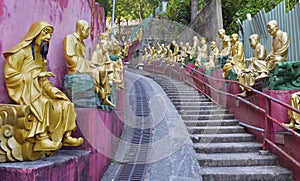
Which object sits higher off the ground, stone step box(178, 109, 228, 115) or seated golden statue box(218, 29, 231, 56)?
seated golden statue box(218, 29, 231, 56)

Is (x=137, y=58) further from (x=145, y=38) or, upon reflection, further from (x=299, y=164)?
(x=299, y=164)

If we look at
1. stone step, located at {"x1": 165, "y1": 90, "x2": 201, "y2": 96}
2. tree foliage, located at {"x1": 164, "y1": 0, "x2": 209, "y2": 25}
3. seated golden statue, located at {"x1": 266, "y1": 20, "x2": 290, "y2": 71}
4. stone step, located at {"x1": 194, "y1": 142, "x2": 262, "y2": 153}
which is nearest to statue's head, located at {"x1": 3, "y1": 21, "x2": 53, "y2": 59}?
stone step, located at {"x1": 194, "y1": 142, "x2": 262, "y2": 153}

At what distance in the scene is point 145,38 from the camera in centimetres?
2734

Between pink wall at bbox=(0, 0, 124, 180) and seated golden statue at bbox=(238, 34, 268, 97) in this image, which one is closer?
pink wall at bbox=(0, 0, 124, 180)

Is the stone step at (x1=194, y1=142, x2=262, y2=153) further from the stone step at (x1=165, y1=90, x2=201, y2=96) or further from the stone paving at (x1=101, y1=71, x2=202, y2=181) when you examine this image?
the stone step at (x1=165, y1=90, x2=201, y2=96)

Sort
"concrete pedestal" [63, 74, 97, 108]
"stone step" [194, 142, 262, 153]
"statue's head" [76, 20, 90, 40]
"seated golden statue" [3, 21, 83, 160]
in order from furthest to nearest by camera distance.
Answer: "stone step" [194, 142, 262, 153] < "statue's head" [76, 20, 90, 40] < "concrete pedestal" [63, 74, 97, 108] < "seated golden statue" [3, 21, 83, 160]

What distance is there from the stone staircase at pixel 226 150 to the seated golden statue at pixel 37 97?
223 centimetres

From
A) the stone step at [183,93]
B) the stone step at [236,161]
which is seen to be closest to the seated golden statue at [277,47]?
the stone step at [236,161]

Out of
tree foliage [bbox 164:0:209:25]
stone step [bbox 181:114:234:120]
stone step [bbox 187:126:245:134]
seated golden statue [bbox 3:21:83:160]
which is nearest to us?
seated golden statue [bbox 3:21:83:160]

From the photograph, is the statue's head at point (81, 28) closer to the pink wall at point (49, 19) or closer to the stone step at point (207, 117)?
the pink wall at point (49, 19)

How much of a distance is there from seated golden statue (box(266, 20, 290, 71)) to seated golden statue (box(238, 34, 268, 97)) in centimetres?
30

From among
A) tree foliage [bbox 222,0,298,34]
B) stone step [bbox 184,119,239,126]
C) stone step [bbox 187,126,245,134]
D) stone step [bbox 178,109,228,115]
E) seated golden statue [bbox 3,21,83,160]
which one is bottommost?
stone step [bbox 187,126,245,134]

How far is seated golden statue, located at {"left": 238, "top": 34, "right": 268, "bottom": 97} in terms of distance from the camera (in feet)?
17.8

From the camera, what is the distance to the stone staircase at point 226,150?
408 centimetres
